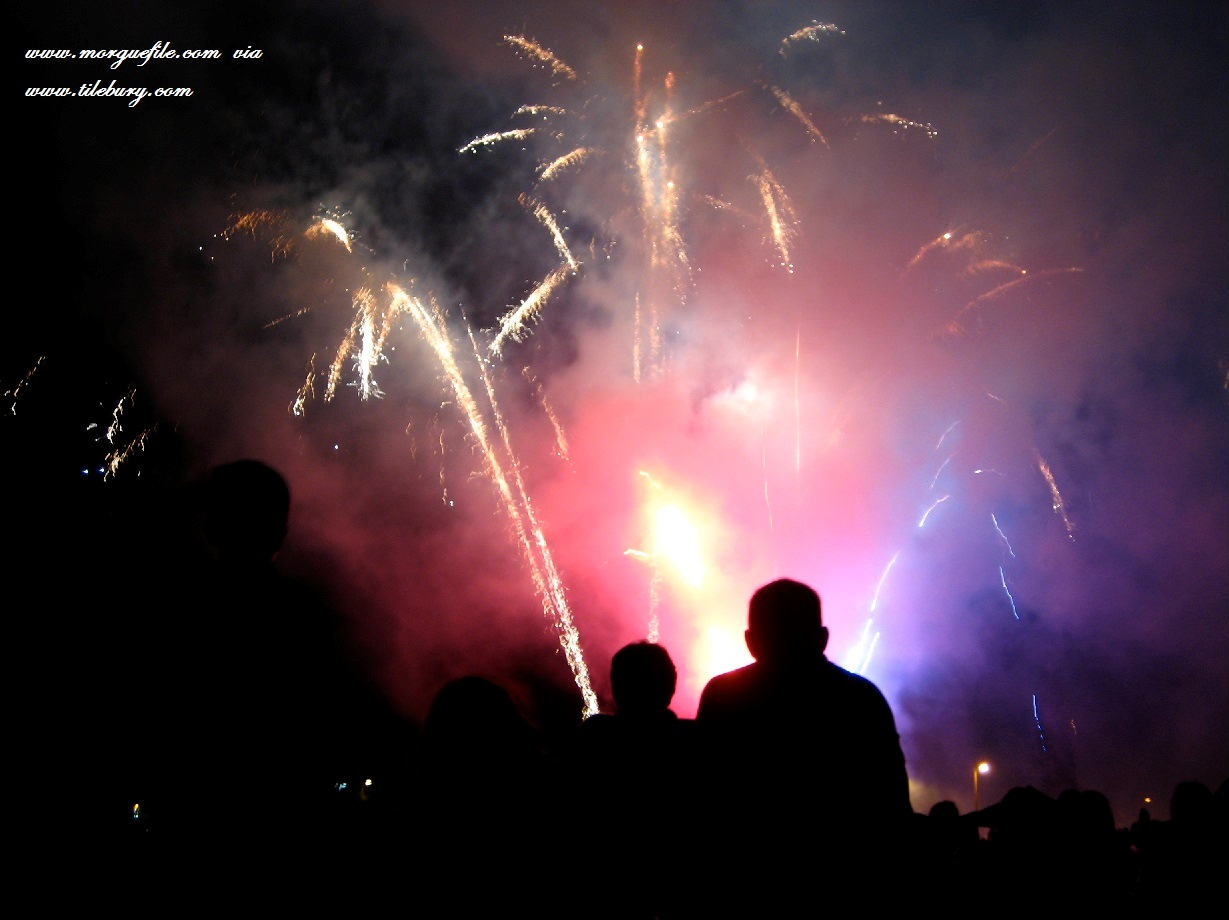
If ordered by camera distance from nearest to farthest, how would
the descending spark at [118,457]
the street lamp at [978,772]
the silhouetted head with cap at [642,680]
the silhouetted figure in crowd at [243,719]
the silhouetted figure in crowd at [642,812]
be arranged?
1. the silhouetted figure in crowd at [243,719]
2. the silhouetted figure in crowd at [642,812]
3. the silhouetted head with cap at [642,680]
4. the descending spark at [118,457]
5. the street lamp at [978,772]

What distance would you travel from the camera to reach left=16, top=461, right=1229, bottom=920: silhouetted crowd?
1.70 metres

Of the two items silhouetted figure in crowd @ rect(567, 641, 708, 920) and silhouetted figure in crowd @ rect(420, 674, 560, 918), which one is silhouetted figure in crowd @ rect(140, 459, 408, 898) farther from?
silhouetted figure in crowd @ rect(567, 641, 708, 920)

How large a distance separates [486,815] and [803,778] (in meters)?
0.92

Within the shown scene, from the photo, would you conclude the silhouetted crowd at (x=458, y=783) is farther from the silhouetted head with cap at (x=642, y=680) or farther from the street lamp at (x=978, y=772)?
the street lamp at (x=978, y=772)

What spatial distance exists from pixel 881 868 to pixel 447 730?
50.6 inches

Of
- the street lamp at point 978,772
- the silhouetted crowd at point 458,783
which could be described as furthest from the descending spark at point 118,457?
the street lamp at point 978,772

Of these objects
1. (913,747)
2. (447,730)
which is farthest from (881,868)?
(913,747)

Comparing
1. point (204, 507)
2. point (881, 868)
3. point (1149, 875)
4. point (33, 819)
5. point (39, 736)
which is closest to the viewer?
point (881, 868)

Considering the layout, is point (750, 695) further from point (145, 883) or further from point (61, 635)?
point (61, 635)

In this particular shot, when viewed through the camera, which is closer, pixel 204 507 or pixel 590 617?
pixel 204 507

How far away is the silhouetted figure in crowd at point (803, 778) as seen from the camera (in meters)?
1.78

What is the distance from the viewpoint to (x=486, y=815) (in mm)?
1876

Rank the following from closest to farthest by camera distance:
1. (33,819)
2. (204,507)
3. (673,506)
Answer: (204,507) → (33,819) → (673,506)

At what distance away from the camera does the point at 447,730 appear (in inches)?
77.8
